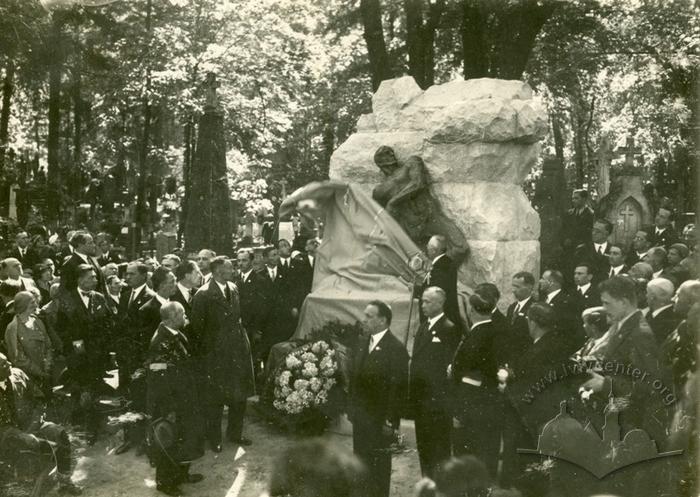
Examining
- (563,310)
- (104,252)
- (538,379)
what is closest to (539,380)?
(538,379)

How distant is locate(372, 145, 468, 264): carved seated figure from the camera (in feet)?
28.9

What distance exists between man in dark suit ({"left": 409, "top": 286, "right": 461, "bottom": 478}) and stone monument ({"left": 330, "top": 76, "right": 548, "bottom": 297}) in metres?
3.07

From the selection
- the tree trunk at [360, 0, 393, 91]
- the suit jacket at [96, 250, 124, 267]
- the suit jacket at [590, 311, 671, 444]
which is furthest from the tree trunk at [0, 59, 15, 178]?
the suit jacket at [590, 311, 671, 444]

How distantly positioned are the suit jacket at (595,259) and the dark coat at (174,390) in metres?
4.40

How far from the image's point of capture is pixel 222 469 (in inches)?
263

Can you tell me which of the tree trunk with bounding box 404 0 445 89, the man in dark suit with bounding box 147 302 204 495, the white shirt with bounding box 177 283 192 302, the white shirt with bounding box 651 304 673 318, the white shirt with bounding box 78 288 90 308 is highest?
the tree trunk with bounding box 404 0 445 89

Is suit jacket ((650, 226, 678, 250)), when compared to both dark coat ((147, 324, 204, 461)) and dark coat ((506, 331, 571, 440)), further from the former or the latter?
dark coat ((147, 324, 204, 461))

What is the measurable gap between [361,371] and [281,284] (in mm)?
4200

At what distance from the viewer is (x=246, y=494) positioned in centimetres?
616

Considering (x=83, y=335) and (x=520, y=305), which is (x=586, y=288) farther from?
(x=83, y=335)

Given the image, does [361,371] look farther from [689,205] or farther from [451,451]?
[689,205]

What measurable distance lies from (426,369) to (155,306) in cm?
307

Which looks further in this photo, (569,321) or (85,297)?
(85,297)

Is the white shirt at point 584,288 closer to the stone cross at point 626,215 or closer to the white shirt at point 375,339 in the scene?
the white shirt at point 375,339
